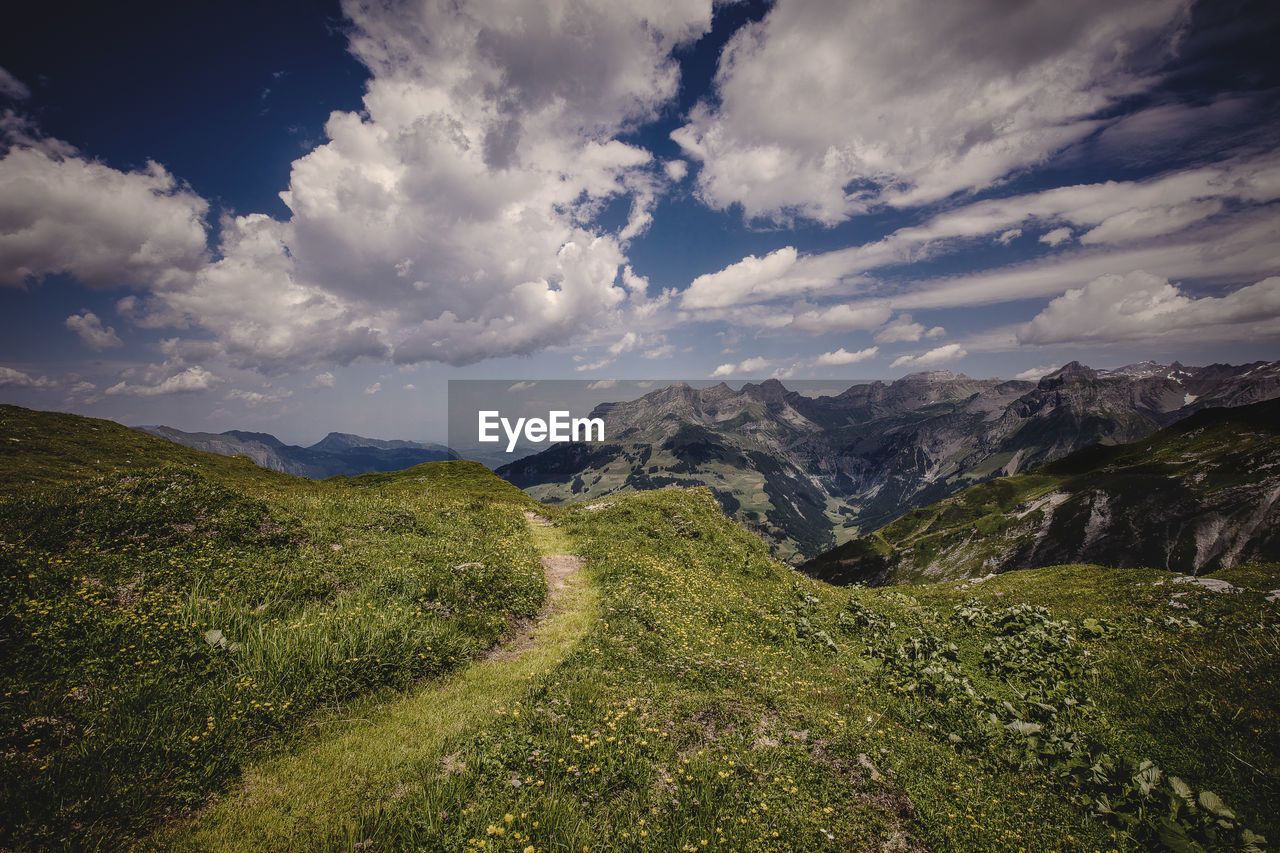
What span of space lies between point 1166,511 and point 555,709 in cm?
20808

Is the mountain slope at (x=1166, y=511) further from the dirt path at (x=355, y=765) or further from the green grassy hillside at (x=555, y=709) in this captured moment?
the dirt path at (x=355, y=765)

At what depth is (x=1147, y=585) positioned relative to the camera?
18.7 metres

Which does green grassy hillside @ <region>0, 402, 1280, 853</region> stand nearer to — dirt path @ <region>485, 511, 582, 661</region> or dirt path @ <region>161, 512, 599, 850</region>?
dirt path @ <region>161, 512, 599, 850</region>

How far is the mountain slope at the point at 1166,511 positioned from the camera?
11775 centimetres

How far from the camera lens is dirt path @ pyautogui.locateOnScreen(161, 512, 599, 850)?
6.70 metres

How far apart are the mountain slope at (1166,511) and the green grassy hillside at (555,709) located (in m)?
145

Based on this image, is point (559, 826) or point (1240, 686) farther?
point (1240, 686)

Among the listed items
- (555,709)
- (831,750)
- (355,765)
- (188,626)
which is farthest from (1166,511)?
(188,626)

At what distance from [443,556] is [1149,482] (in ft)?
728

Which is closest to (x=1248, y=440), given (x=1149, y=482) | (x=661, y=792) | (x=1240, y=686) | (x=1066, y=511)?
(x=1149, y=482)

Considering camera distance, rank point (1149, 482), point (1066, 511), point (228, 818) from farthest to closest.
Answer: point (1066, 511)
point (1149, 482)
point (228, 818)

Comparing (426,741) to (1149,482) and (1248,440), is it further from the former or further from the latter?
(1248,440)

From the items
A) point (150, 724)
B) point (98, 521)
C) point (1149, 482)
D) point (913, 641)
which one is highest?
point (98, 521)

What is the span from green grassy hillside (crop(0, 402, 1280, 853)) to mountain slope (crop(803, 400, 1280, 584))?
145 metres
